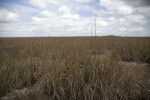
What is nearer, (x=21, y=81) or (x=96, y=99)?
(x=96, y=99)

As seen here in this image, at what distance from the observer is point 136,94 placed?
1915 mm

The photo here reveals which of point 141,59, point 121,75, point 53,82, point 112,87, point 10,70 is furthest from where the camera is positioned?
point 141,59

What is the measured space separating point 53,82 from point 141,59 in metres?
5.05

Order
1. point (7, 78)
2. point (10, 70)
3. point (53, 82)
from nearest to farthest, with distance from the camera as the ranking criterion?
point (53, 82), point (7, 78), point (10, 70)

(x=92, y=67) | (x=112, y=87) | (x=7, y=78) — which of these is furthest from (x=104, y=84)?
(x=7, y=78)

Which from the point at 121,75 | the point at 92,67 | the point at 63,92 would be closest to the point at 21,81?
the point at 63,92

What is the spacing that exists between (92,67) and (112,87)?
668 millimetres

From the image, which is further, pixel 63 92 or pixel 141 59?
pixel 141 59

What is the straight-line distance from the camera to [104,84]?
1.97 metres

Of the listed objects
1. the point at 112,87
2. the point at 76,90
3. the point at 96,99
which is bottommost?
the point at 96,99

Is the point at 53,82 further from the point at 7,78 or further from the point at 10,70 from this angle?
the point at 10,70

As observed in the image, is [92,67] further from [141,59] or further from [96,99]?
[141,59]

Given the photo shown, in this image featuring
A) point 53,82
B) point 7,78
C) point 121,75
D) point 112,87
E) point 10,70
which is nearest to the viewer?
point 112,87

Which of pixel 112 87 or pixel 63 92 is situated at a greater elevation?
pixel 112 87
